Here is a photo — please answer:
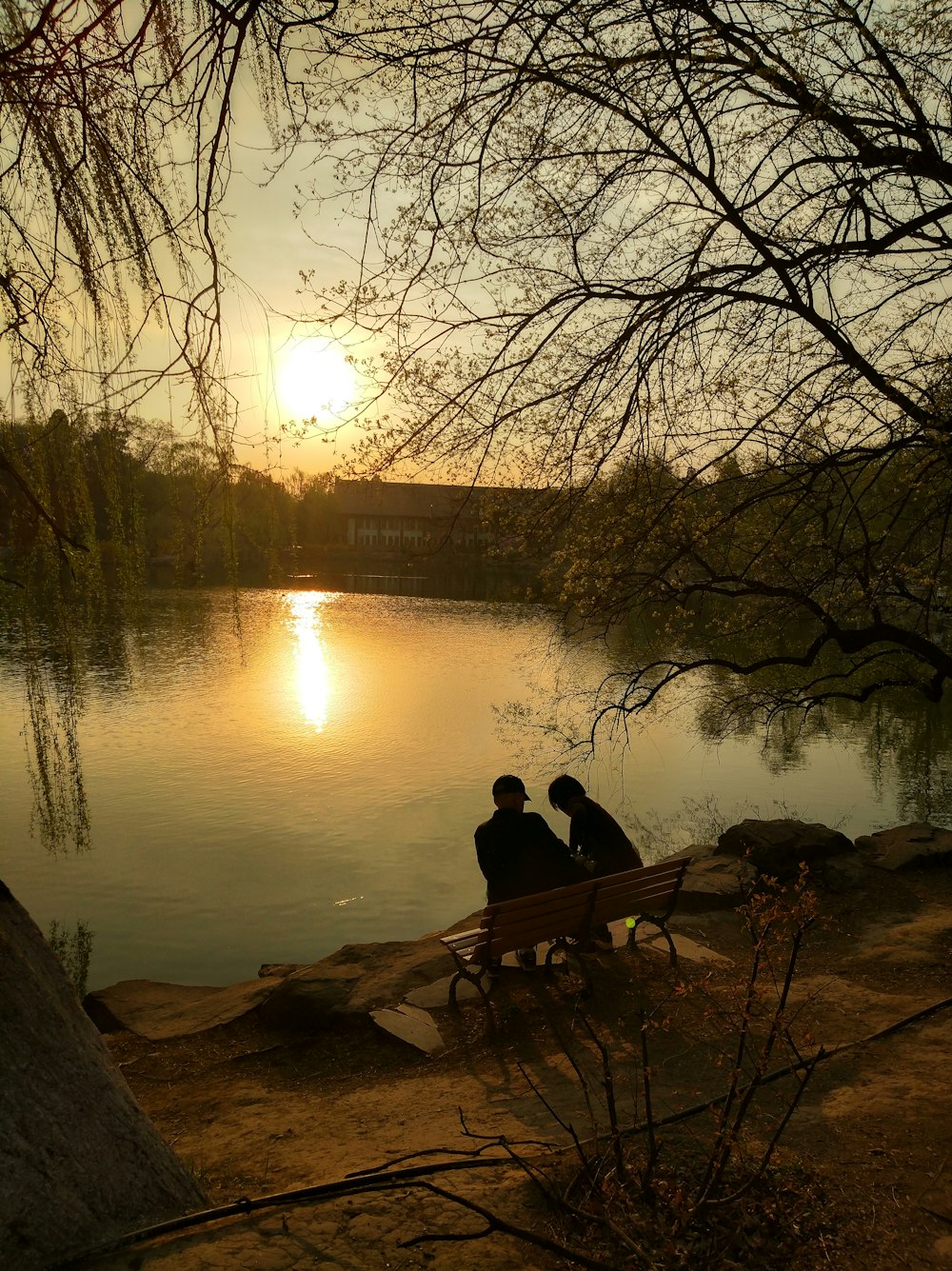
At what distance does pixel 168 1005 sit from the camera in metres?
7.05

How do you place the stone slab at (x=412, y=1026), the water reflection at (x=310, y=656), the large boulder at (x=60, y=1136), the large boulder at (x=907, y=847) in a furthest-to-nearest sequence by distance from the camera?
the water reflection at (x=310, y=656)
the large boulder at (x=907, y=847)
the stone slab at (x=412, y=1026)
the large boulder at (x=60, y=1136)

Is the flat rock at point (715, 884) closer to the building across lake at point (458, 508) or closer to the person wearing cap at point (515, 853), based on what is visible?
the person wearing cap at point (515, 853)

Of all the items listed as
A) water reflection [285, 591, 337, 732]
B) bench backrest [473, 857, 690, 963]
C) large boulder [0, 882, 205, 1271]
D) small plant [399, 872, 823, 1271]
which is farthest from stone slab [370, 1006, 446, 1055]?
water reflection [285, 591, 337, 732]

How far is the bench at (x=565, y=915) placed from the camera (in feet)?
17.9

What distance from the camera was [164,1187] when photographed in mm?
3094

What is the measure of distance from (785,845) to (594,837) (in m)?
3.32

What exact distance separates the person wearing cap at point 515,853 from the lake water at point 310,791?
3498mm

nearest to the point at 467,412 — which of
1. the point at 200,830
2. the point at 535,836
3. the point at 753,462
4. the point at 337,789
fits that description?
the point at 535,836

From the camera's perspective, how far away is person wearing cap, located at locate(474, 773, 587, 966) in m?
6.16

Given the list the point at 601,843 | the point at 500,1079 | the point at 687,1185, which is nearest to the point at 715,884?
the point at 601,843

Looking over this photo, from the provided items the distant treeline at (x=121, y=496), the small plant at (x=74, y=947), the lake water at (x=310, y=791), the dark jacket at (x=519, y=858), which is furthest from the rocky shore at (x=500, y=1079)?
the distant treeline at (x=121, y=496)

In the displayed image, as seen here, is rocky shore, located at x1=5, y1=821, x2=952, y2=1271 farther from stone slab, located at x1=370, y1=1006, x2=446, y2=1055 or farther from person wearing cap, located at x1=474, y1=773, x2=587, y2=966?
person wearing cap, located at x1=474, y1=773, x2=587, y2=966

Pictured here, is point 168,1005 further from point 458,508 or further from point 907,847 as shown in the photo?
point 907,847

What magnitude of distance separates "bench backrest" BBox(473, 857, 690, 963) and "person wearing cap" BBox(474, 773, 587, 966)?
0.35 m
